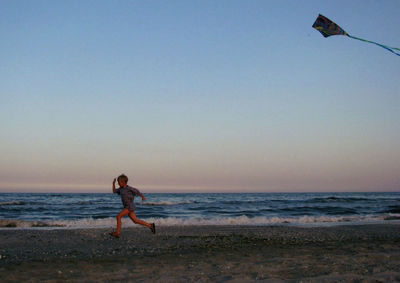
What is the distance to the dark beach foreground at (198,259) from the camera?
5.39 metres

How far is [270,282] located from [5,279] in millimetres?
3607

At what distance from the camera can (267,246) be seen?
862 centimetres

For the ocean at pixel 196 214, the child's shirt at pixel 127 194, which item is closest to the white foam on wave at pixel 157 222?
the ocean at pixel 196 214

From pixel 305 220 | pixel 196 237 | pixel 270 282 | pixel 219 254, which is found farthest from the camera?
pixel 305 220

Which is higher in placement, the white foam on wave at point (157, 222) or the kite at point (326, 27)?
the kite at point (326, 27)

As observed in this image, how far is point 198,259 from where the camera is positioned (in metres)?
6.86

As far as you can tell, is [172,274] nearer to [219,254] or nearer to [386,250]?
[219,254]

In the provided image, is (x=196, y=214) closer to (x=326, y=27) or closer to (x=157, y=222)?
(x=157, y=222)

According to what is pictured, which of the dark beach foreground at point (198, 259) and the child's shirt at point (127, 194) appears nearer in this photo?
the dark beach foreground at point (198, 259)

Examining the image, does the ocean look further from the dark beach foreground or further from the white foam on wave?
the dark beach foreground

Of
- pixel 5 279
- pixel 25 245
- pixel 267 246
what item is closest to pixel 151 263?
pixel 5 279

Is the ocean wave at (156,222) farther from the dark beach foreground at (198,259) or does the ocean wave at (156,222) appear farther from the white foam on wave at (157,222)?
the dark beach foreground at (198,259)

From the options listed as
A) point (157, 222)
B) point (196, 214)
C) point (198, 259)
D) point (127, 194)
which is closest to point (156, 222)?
point (157, 222)

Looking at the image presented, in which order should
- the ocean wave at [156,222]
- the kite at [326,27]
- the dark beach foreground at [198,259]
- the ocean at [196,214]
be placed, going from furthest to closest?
the ocean at [196,214], the ocean wave at [156,222], the kite at [326,27], the dark beach foreground at [198,259]
